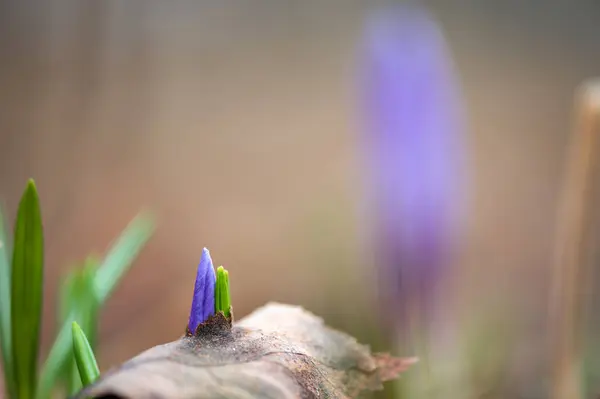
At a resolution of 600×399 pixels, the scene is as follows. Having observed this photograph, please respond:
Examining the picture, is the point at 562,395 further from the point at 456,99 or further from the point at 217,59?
the point at 217,59

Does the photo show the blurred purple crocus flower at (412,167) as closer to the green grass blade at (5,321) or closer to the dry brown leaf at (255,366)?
the dry brown leaf at (255,366)

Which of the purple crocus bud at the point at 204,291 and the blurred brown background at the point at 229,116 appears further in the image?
the blurred brown background at the point at 229,116

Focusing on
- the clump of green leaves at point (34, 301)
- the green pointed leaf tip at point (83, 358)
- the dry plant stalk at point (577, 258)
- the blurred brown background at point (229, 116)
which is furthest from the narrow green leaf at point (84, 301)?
the blurred brown background at point (229, 116)

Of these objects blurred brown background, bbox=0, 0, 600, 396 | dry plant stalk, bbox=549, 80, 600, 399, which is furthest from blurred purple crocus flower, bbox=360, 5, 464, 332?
blurred brown background, bbox=0, 0, 600, 396

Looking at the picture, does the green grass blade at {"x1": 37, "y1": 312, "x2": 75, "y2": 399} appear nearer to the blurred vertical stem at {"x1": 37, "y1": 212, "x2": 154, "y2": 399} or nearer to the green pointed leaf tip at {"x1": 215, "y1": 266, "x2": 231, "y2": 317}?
the blurred vertical stem at {"x1": 37, "y1": 212, "x2": 154, "y2": 399}

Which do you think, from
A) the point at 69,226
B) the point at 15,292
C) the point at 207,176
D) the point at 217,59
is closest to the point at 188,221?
the point at 207,176
